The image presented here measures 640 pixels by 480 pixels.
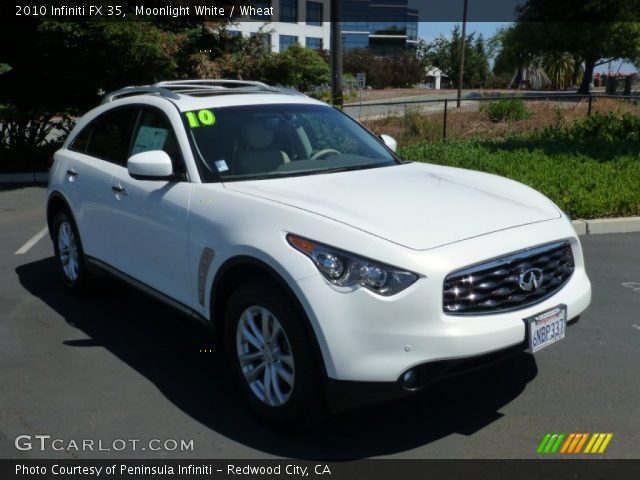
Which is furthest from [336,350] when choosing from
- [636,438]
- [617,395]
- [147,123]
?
[147,123]

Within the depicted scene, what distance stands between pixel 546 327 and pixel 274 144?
2135 mm

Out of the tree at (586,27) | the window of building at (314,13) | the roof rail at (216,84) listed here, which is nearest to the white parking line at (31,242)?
the roof rail at (216,84)

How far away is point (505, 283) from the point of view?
11.9ft

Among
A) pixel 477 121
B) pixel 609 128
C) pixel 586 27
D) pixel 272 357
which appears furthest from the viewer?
pixel 586 27

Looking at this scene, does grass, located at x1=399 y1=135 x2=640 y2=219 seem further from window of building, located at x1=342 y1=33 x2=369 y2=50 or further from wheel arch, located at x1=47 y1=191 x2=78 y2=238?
window of building, located at x1=342 y1=33 x2=369 y2=50

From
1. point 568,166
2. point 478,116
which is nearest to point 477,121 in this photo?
point 478,116

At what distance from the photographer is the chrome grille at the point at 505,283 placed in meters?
3.48

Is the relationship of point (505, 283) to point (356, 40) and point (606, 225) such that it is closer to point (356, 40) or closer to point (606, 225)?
point (606, 225)

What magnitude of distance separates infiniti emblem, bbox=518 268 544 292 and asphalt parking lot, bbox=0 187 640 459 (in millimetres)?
774

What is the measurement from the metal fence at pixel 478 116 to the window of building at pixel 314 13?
54159 millimetres

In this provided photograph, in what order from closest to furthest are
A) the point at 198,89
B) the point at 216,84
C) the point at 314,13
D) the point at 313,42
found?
the point at 198,89 → the point at 216,84 → the point at 314,13 → the point at 313,42

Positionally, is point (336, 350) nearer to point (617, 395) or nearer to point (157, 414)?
point (157, 414)

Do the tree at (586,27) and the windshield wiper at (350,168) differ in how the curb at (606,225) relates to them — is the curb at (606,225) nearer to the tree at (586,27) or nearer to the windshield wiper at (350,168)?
the windshield wiper at (350,168)
